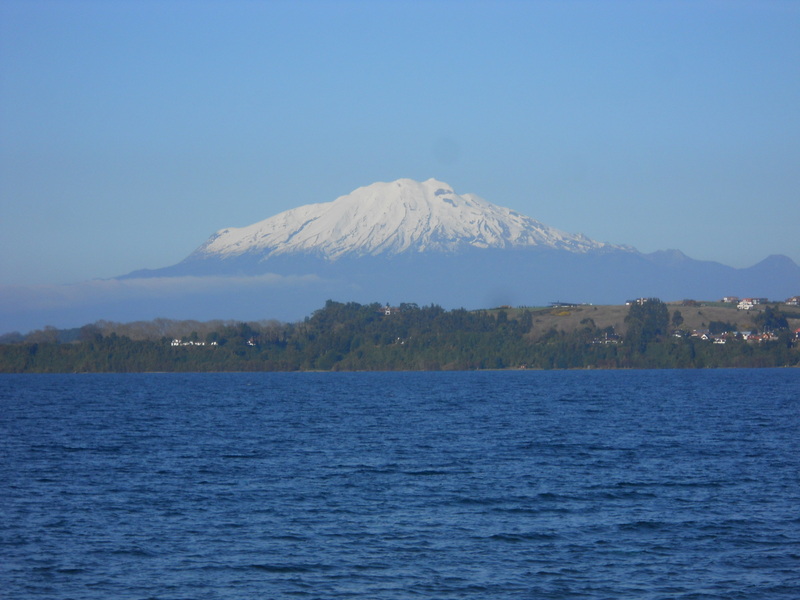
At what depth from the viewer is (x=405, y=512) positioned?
1227 inches

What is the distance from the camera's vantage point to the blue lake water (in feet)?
76.0

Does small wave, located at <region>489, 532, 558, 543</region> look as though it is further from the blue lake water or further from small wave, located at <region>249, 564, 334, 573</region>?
small wave, located at <region>249, 564, 334, 573</region>

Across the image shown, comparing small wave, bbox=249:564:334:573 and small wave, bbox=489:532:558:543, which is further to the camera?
small wave, bbox=489:532:558:543

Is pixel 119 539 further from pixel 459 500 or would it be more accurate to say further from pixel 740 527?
pixel 740 527

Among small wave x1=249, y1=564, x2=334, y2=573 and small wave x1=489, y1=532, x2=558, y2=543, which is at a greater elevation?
small wave x1=489, y1=532, x2=558, y2=543

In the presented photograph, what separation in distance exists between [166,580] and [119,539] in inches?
189

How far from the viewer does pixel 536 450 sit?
1918 inches

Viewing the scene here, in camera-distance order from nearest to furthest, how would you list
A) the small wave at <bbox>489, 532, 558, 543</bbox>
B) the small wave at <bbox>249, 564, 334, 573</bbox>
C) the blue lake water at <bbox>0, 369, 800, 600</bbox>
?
the blue lake water at <bbox>0, 369, 800, 600</bbox> → the small wave at <bbox>249, 564, 334, 573</bbox> → the small wave at <bbox>489, 532, 558, 543</bbox>

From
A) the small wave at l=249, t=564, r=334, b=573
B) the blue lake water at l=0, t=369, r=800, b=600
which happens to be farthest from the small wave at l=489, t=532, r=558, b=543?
the small wave at l=249, t=564, r=334, b=573

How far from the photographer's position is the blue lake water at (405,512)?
76.0 feet

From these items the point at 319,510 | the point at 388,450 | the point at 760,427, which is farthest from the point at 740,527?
the point at 760,427

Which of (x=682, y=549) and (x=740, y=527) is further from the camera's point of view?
(x=740, y=527)

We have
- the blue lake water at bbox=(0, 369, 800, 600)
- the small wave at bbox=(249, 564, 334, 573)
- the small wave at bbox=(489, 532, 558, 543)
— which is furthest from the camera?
the small wave at bbox=(489, 532, 558, 543)

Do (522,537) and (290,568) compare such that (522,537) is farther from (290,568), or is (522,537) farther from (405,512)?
(290,568)
